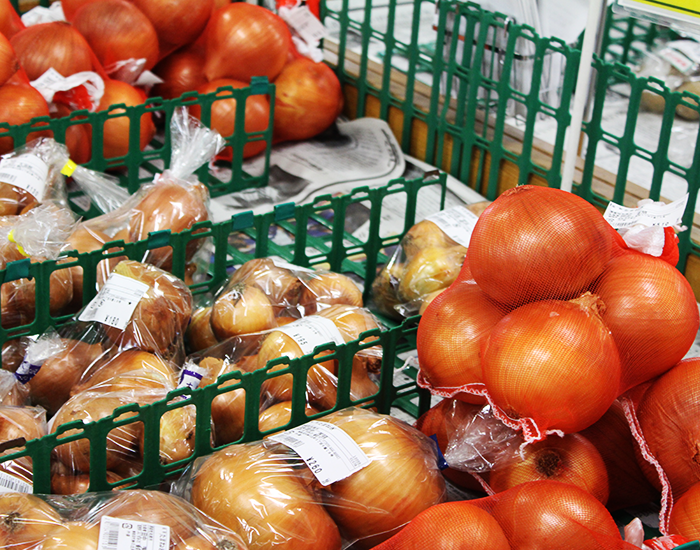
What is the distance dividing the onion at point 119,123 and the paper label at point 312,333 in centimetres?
84

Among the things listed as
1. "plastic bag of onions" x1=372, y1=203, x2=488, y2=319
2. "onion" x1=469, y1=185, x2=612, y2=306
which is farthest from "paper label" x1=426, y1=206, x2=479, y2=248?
"onion" x1=469, y1=185, x2=612, y2=306

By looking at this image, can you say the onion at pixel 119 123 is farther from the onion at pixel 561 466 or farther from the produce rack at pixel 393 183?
the onion at pixel 561 466

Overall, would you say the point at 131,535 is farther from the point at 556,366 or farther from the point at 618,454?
the point at 618,454

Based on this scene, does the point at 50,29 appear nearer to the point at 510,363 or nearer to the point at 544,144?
the point at 544,144

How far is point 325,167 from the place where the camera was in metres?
2.10

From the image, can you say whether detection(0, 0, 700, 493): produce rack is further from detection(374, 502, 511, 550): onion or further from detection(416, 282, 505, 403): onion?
detection(374, 502, 511, 550): onion

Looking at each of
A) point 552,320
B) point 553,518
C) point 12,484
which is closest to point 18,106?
point 12,484

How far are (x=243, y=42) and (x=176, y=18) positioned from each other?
18 cm

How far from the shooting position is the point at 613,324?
94 cm

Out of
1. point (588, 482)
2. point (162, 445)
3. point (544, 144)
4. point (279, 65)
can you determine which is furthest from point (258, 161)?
point (588, 482)

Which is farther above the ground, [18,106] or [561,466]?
[18,106]

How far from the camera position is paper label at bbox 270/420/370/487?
2.93 ft

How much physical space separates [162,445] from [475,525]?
0.40 meters

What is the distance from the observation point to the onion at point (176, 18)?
201 centimetres
